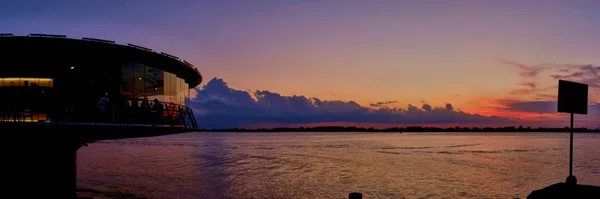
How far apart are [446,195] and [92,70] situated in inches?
1031

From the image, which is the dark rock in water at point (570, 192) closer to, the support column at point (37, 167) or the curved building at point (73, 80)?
the curved building at point (73, 80)

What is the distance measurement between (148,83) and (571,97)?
1775 cm

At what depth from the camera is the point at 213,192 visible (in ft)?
135

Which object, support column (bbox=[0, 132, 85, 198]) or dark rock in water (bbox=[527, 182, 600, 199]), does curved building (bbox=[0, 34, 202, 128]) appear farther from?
dark rock in water (bbox=[527, 182, 600, 199])

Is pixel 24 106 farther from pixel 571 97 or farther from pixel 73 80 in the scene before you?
pixel 571 97

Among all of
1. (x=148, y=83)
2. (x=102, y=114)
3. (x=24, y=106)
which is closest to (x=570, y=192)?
(x=102, y=114)

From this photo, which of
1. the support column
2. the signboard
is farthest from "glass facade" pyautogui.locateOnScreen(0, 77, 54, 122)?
the signboard

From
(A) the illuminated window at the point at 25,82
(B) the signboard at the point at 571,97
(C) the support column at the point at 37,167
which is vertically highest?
(A) the illuminated window at the point at 25,82

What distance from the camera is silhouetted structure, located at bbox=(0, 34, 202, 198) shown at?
59.3 feet

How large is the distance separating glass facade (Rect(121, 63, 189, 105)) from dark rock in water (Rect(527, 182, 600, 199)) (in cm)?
1665

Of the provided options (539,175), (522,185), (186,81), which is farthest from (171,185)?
(539,175)

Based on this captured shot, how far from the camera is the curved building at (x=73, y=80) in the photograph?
60.0 feet

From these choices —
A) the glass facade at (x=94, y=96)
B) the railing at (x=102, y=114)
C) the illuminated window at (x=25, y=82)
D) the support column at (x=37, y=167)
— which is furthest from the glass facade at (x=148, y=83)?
the support column at (x=37, y=167)

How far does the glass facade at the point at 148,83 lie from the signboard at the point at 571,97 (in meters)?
16.6
